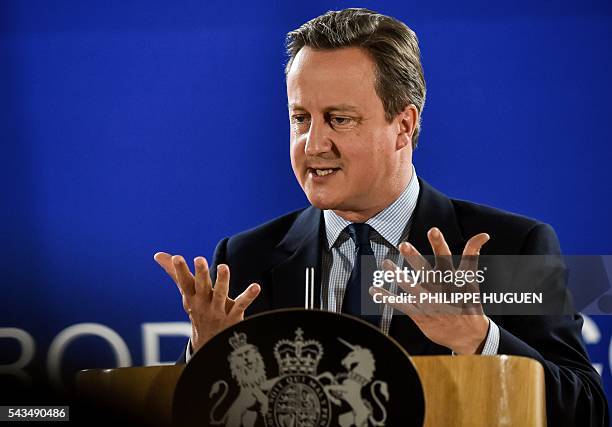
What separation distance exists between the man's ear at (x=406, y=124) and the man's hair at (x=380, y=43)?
0.02m

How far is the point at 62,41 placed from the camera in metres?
2.39

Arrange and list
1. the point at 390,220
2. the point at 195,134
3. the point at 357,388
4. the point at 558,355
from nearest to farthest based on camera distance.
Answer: the point at 357,388 < the point at 558,355 < the point at 390,220 < the point at 195,134

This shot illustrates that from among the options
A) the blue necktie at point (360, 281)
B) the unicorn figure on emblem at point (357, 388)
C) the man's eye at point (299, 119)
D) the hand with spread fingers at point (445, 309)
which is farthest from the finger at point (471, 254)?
the man's eye at point (299, 119)

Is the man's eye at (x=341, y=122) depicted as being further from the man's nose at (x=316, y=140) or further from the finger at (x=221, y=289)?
the finger at (x=221, y=289)

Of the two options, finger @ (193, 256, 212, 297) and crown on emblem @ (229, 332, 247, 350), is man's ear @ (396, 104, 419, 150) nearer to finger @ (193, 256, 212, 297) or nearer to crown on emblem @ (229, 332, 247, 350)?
finger @ (193, 256, 212, 297)

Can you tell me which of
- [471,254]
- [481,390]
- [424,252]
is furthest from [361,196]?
[481,390]

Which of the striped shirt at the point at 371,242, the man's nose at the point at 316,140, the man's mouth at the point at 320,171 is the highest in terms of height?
the man's nose at the point at 316,140

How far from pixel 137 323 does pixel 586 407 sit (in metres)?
1.21

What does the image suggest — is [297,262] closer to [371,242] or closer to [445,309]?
[371,242]

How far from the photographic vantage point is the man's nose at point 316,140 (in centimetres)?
194

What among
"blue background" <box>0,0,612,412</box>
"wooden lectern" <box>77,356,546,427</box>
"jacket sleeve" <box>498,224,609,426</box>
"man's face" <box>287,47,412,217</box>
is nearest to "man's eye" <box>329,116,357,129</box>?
"man's face" <box>287,47,412,217</box>

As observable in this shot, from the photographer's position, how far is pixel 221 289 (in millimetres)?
1322

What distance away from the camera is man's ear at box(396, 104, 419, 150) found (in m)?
2.10

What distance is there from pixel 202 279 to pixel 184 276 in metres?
0.03
